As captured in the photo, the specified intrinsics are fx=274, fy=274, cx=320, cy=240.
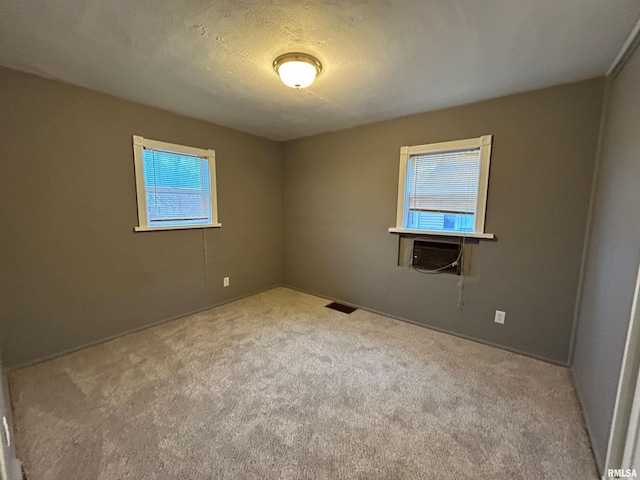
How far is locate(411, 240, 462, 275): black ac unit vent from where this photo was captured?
2816 mm

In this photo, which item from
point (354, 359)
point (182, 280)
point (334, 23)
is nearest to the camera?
point (334, 23)

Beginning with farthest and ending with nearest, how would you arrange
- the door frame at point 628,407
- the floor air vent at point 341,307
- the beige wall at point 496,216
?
the floor air vent at point 341,307, the beige wall at point 496,216, the door frame at point 628,407

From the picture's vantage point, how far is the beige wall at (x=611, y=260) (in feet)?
4.62

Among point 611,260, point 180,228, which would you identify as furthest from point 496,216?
point 180,228

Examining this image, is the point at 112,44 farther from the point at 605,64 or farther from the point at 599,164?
the point at 599,164

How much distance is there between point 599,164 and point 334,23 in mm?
2193

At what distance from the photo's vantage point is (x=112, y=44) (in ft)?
5.70

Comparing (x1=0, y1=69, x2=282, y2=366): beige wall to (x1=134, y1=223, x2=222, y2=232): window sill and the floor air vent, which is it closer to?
(x1=134, y1=223, x2=222, y2=232): window sill

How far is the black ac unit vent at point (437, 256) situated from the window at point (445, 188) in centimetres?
14

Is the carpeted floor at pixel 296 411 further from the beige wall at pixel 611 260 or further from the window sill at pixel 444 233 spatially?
the window sill at pixel 444 233

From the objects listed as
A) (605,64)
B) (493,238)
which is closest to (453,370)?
(493,238)

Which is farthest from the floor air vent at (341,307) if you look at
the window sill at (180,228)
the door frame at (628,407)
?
the door frame at (628,407)

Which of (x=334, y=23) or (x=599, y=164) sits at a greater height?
(x=334, y=23)

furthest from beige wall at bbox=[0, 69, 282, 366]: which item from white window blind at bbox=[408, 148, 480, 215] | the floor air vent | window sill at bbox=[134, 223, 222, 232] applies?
white window blind at bbox=[408, 148, 480, 215]
